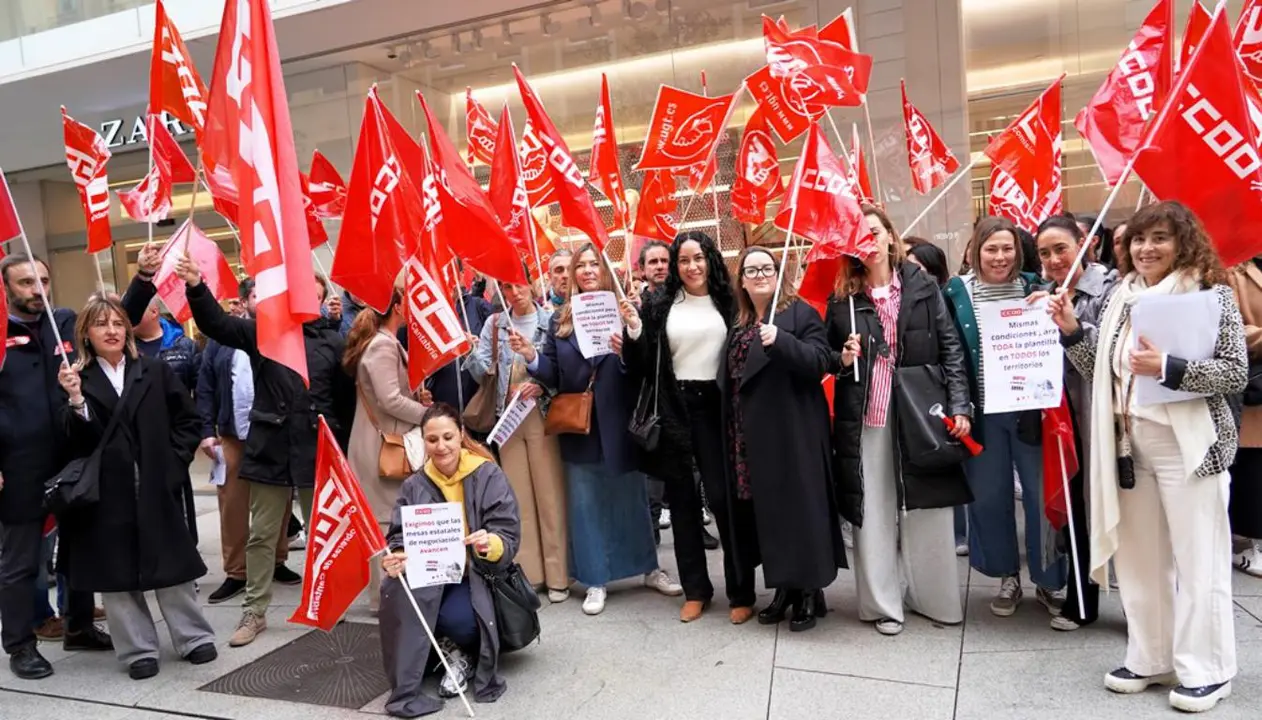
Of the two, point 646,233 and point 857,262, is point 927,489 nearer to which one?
point 857,262

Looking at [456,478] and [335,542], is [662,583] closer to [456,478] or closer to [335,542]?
[456,478]

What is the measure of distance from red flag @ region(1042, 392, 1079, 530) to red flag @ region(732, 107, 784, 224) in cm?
305

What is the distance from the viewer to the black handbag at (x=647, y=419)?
4.95m

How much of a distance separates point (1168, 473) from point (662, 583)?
118 inches

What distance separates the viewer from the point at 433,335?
482cm

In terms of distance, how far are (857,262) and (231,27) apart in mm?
3293

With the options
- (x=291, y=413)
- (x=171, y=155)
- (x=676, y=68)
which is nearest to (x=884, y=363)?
(x=291, y=413)

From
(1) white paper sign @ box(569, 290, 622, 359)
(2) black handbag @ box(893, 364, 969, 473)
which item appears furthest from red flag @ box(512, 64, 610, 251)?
(2) black handbag @ box(893, 364, 969, 473)

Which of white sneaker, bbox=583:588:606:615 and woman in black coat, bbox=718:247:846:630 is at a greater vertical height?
woman in black coat, bbox=718:247:846:630

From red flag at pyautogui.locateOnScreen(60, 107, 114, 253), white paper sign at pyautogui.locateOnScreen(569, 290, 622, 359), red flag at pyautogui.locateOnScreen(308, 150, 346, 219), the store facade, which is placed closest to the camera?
white paper sign at pyautogui.locateOnScreen(569, 290, 622, 359)

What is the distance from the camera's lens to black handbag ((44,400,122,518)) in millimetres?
4594

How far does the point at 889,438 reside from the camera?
468cm

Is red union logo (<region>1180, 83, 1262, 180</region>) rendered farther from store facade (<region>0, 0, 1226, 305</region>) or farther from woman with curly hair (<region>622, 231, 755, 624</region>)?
store facade (<region>0, 0, 1226, 305</region>)

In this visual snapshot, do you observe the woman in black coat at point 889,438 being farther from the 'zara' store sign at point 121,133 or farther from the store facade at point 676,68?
the 'zara' store sign at point 121,133
